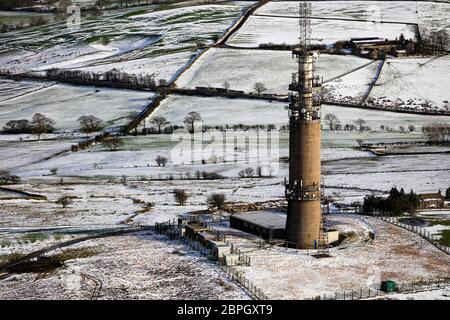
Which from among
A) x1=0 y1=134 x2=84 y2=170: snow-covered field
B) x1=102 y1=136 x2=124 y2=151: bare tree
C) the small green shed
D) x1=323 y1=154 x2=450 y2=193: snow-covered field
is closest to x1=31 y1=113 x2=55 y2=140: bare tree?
x1=0 y1=134 x2=84 y2=170: snow-covered field

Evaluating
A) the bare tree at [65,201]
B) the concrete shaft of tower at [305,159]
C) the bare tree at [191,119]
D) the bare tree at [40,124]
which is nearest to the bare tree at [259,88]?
the bare tree at [191,119]

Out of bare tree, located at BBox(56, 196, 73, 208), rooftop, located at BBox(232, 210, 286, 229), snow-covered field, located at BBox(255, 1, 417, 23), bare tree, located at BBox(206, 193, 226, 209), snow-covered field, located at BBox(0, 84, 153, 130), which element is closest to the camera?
rooftop, located at BBox(232, 210, 286, 229)

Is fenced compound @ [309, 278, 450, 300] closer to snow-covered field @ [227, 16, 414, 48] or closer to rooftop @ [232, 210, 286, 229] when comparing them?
rooftop @ [232, 210, 286, 229]

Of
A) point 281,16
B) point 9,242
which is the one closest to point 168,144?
point 9,242

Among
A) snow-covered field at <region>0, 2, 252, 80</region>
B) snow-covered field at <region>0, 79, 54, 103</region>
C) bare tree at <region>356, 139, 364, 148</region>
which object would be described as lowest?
bare tree at <region>356, 139, 364, 148</region>

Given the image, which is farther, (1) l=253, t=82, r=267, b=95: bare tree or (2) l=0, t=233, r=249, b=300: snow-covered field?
(1) l=253, t=82, r=267, b=95: bare tree
